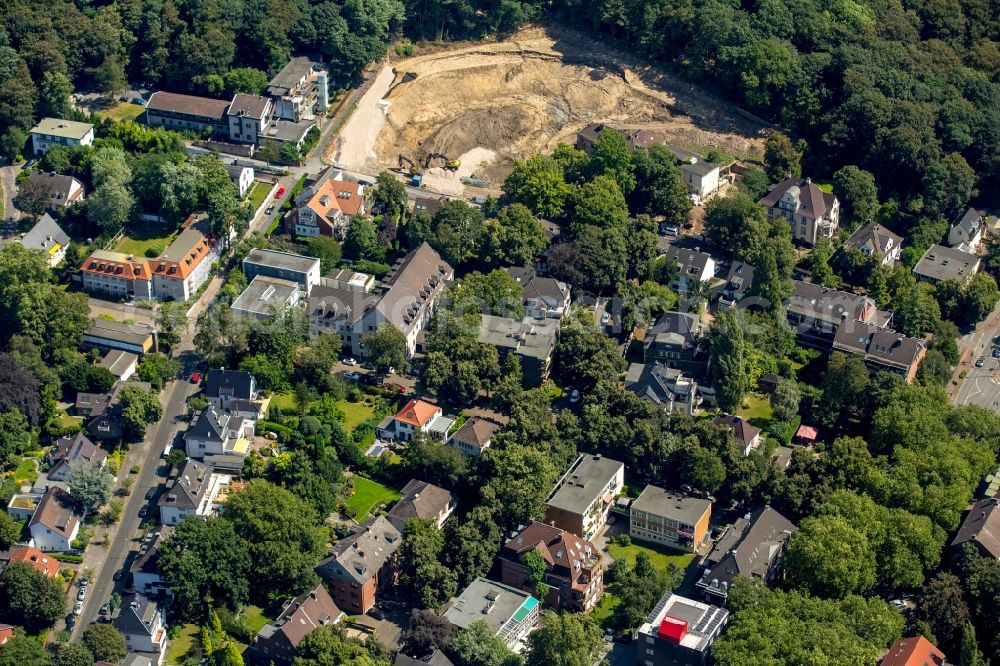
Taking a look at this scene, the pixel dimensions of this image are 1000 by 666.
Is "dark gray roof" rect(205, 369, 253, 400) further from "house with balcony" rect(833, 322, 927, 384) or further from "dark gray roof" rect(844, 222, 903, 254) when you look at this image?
"dark gray roof" rect(844, 222, 903, 254)

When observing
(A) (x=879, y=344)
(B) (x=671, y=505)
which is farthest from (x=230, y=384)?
(A) (x=879, y=344)

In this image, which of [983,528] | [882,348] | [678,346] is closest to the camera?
[983,528]

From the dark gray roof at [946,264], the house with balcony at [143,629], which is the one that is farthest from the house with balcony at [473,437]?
the dark gray roof at [946,264]

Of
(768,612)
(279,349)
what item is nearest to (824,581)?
(768,612)

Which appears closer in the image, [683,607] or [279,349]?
[683,607]

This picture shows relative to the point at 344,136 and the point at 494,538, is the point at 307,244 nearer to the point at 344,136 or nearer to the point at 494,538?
the point at 344,136

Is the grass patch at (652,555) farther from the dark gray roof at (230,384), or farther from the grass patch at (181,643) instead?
the dark gray roof at (230,384)

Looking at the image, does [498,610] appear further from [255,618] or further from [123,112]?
[123,112]
